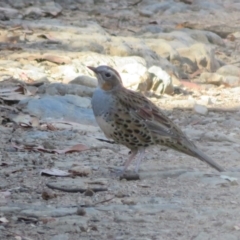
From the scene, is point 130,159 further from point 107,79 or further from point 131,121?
point 107,79

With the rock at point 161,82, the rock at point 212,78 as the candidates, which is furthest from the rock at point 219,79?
the rock at point 161,82

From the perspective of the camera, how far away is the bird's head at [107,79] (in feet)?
23.9

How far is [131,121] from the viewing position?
719 centimetres

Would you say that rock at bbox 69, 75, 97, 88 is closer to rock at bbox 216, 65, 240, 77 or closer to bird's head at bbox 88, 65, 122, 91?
rock at bbox 216, 65, 240, 77

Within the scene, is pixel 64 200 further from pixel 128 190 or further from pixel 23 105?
pixel 23 105

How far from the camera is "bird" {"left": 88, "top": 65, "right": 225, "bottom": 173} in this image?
711 centimetres

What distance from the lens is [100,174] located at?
Result: 722 centimetres

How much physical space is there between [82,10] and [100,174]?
9686 mm

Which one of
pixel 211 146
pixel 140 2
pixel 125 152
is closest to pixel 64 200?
pixel 125 152

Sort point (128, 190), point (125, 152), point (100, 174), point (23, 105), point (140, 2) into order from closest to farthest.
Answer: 1. point (128, 190)
2. point (100, 174)
3. point (125, 152)
4. point (23, 105)
5. point (140, 2)

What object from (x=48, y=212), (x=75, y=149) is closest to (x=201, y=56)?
(x=75, y=149)

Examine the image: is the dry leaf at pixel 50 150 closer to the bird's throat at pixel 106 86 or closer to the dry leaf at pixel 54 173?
the dry leaf at pixel 54 173

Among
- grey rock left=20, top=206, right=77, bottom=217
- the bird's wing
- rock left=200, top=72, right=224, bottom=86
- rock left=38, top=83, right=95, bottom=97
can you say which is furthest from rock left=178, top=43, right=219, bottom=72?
grey rock left=20, top=206, right=77, bottom=217

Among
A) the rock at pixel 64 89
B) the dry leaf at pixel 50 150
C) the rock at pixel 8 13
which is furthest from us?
the rock at pixel 8 13
